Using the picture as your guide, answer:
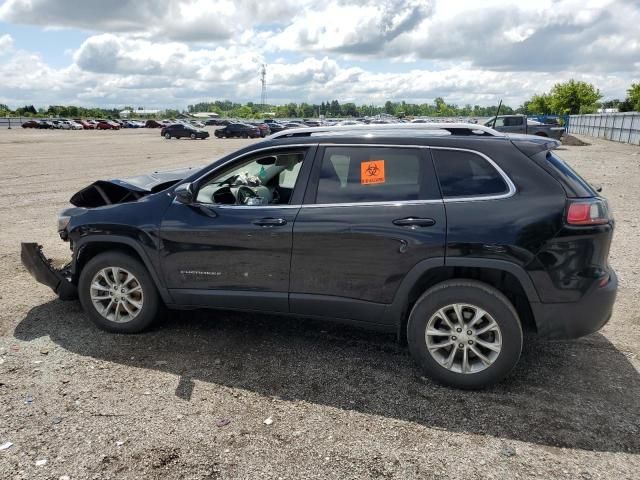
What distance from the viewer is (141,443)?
323cm

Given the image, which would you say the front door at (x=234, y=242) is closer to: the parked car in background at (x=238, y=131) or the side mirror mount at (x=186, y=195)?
the side mirror mount at (x=186, y=195)

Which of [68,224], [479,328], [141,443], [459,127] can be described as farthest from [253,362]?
[459,127]

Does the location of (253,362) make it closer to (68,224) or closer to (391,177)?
(391,177)

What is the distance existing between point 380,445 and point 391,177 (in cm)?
180

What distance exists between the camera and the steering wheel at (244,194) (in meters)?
4.61

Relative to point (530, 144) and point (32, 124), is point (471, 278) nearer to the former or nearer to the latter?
point (530, 144)

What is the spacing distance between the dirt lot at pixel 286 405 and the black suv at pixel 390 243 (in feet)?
1.19

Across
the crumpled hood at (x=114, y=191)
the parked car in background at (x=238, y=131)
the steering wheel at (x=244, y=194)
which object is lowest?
the parked car in background at (x=238, y=131)

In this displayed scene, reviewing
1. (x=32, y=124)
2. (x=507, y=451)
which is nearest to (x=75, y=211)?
(x=507, y=451)

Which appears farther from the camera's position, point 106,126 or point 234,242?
point 106,126

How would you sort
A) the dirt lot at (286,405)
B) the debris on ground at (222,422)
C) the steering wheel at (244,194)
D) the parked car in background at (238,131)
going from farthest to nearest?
the parked car in background at (238,131) → the steering wheel at (244,194) → the debris on ground at (222,422) → the dirt lot at (286,405)

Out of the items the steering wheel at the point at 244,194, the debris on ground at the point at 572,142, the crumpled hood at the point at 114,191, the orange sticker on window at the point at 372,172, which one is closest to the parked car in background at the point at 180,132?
the debris on ground at the point at 572,142

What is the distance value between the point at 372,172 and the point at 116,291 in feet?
7.87

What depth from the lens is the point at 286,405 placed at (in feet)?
12.0
